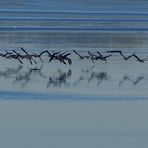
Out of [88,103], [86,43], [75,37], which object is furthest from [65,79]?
[75,37]

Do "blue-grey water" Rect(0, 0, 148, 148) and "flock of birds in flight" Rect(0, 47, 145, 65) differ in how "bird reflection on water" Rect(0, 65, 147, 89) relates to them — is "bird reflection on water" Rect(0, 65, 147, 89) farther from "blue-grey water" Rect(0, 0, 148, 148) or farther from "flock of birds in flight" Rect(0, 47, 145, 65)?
"flock of birds in flight" Rect(0, 47, 145, 65)

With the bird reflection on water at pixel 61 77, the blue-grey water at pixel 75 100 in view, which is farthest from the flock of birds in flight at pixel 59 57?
the bird reflection on water at pixel 61 77

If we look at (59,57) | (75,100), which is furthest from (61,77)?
(59,57)

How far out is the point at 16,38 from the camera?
16312mm

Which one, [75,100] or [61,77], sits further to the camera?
[61,77]

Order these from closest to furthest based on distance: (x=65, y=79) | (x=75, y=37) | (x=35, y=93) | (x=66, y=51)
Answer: (x=35, y=93)
(x=65, y=79)
(x=66, y=51)
(x=75, y=37)

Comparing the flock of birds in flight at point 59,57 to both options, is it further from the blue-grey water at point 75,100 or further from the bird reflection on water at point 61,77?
the bird reflection on water at point 61,77

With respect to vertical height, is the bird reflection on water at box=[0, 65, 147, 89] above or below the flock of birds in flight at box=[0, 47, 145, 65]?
below

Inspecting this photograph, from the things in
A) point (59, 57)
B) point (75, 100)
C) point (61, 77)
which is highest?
point (59, 57)

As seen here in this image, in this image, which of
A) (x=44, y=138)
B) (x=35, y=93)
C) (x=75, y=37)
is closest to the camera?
(x=44, y=138)

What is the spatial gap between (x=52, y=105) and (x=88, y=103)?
0.40m

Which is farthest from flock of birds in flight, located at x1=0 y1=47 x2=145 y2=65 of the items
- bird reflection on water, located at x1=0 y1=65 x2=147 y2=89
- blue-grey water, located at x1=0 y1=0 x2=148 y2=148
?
bird reflection on water, located at x1=0 y1=65 x2=147 y2=89

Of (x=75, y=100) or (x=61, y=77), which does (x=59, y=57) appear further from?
(x=75, y=100)

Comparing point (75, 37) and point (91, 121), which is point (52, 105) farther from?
point (75, 37)
